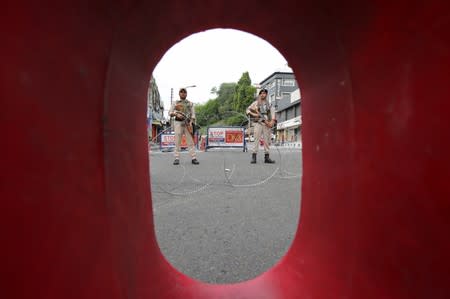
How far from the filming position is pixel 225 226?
4.99 feet

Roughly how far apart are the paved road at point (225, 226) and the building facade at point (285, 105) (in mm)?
16744

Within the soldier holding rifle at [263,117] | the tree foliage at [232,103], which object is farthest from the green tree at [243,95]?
the soldier holding rifle at [263,117]

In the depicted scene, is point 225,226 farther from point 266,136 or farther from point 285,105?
point 285,105

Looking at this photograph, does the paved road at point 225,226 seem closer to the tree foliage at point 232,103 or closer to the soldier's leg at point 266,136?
the soldier's leg at point 266,136

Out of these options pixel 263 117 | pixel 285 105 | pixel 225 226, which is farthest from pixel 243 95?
pixel 225 226

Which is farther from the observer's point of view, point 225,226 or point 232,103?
point 232,103

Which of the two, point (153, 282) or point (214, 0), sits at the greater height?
point (214, 0)
